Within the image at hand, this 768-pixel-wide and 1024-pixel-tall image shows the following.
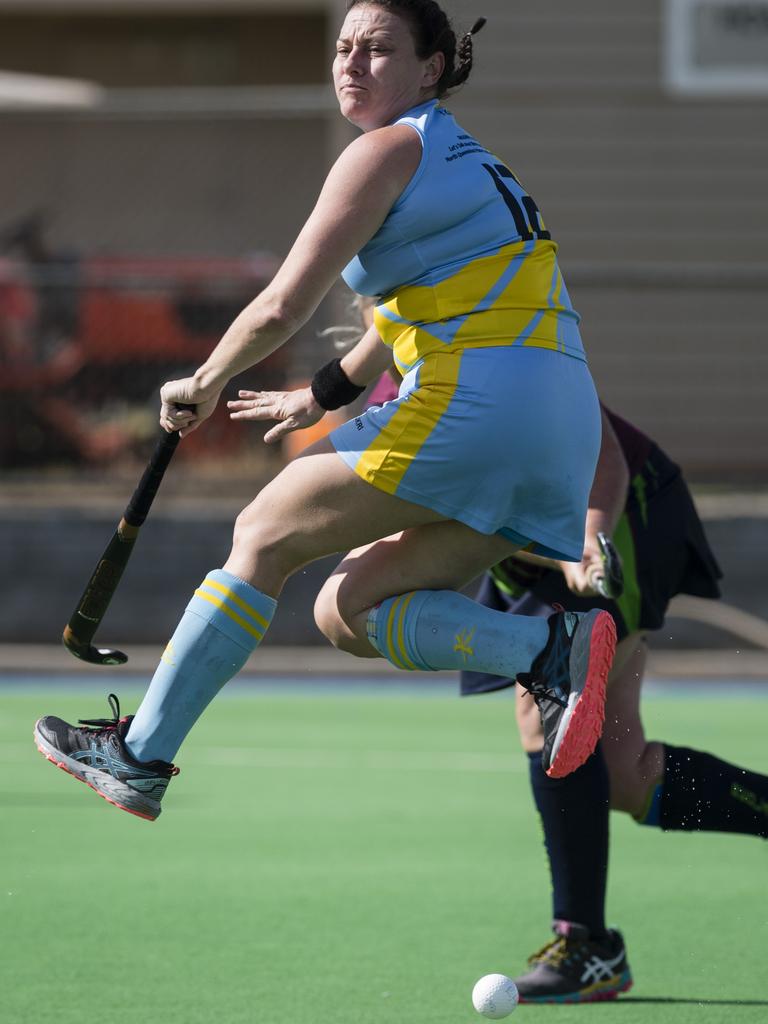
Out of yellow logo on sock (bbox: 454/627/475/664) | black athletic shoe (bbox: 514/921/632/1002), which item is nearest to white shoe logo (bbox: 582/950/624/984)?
black athletic shoe (bbox: 514/921/632/1002)

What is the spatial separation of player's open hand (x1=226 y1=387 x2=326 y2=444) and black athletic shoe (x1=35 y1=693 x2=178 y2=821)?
77cm

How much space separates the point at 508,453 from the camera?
4086 mm

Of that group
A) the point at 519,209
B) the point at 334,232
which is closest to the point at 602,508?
the point at 519,209

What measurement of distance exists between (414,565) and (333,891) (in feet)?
6.85

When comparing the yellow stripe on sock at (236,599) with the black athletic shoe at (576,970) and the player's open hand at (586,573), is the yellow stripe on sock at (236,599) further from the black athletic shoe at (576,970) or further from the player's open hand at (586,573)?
the black athletic shoe at (576,970)

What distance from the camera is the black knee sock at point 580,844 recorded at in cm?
487

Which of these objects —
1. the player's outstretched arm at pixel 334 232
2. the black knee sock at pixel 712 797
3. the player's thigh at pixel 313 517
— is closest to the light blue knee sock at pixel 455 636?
the player's thigh at pixel 313 517

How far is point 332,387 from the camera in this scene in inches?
183

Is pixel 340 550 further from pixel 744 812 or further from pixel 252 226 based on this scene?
pixel 252 226

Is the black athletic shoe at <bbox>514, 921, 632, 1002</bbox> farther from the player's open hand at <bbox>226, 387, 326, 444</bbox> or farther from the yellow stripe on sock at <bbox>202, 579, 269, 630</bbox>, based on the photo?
the player's open hand at <bbox>226, 387, 326, 444</bbox>

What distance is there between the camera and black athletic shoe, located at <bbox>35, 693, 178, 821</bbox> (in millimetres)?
4242

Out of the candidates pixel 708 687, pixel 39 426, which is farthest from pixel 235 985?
pixel 39 426

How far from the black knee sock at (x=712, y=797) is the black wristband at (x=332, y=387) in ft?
4.43

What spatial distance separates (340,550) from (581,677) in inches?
23.5
